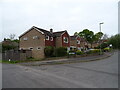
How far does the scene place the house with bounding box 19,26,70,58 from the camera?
2822 cm

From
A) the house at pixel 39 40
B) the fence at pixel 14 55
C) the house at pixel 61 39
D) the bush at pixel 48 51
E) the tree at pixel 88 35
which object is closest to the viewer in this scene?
the fence at pixel 14 55

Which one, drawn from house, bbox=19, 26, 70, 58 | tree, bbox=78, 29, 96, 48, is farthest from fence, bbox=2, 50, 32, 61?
tree, bbox=78, 29, 96, 48

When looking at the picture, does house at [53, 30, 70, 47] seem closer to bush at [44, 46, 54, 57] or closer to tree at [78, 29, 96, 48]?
bush at [44, 46, 54, 57]

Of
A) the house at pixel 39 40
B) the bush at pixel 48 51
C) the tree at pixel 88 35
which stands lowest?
the bush at pixel 48 51

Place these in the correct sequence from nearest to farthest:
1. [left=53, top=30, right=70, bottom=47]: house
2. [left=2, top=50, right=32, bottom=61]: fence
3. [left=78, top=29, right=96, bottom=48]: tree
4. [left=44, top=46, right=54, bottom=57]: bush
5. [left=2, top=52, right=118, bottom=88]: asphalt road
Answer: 1. [left=2, top=52, right=118, bottom=88]: asphalt road
2. [left=2, top=50, right=32, bottom=61]: fence
3. [left=44, top=46, right=54, bottom=57]: bush
4. [left=53, top=30, right=70, bottom=47]: house
5. [left=78, top=29, right=96, bottom=48]: tree

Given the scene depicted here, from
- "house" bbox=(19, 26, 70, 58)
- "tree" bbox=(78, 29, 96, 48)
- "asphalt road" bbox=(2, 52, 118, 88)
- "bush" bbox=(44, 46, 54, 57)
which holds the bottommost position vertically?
"asphalt road" bbox=(2, 52, 118, 88)

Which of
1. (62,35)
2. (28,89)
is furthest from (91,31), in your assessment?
(28,89)

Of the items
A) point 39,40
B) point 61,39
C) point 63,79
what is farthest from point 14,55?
point 63,79

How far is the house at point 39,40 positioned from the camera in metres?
28.2

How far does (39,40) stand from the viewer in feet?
94.4

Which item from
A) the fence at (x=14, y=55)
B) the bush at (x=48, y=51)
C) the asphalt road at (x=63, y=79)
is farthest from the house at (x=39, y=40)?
the asphalt road at (x=63, y=79)

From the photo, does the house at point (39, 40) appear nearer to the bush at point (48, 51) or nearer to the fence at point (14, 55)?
the bush at point (48, 51)

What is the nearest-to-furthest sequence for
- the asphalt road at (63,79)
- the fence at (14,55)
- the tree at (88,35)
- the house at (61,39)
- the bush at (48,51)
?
the asphalt road at (63,79), the fence at (14,55), the bush at (48,51), the house at (61,39), the tree at (88,35)

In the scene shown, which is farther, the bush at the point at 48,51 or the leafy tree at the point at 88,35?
the leafy tree at the point at 88,35
